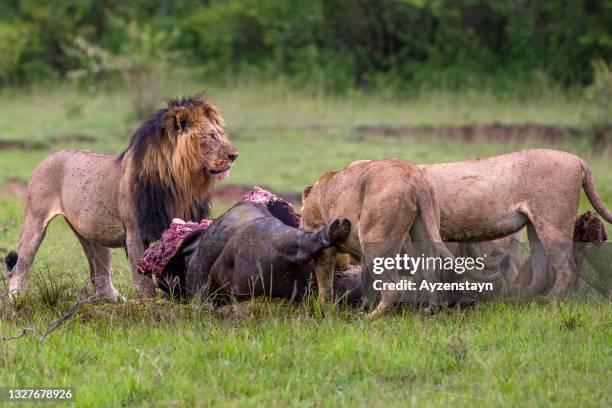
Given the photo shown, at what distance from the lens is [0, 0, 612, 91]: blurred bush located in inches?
896

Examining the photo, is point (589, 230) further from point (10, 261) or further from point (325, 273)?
point (10, 261)

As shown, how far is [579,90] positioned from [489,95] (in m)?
1.80

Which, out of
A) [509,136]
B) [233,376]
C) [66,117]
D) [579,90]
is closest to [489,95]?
[579,90]

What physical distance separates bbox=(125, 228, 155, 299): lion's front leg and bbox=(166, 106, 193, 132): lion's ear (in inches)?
29.0

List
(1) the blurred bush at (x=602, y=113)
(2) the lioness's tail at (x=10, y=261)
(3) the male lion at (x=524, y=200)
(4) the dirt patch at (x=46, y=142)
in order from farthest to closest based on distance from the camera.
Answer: (4) the dirt patch at (x=46, y=142) → (1) the blurred bush at (x=602, y=113) → (2) the lioness's tail at (x=10, y=261) → (3) the male lion at (x=524, y=200)

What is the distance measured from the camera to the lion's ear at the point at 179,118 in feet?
22.5

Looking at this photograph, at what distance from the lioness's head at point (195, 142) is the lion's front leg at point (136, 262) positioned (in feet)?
1.77

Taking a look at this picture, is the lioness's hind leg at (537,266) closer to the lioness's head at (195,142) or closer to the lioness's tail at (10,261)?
the lioness's head at (195,142)

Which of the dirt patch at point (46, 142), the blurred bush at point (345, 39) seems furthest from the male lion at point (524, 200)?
the blurred bush at point (345, 39)

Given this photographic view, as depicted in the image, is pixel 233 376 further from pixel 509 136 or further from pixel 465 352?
pixel 509 136

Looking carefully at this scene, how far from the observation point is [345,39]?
24719 mm

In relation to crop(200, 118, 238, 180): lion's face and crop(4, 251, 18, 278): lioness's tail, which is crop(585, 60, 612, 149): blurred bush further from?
crop(4, 251, 18, 278): lioness's tail

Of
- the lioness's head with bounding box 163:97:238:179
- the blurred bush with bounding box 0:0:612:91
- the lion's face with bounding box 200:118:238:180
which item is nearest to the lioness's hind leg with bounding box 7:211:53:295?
the lioness's head with bounding box 163:97:238:179

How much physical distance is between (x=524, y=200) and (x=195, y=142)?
209cm
